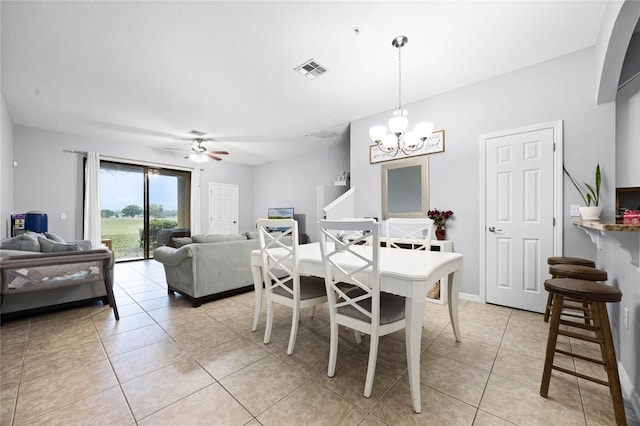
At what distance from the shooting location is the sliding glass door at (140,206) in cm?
578

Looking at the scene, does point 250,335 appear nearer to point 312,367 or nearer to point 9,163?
point 312,367

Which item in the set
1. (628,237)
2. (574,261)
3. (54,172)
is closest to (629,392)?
(628,237)

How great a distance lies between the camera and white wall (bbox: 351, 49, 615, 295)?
8.38 feet

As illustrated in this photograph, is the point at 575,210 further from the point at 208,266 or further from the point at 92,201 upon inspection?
the point at 92,201

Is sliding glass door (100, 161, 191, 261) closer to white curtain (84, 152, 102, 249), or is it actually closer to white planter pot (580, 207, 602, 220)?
white curtain (84, 152, 102, 249)

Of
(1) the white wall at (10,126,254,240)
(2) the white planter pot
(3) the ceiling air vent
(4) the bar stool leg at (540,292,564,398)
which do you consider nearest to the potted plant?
(2) the white planter pot

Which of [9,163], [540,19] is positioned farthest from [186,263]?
[540,19]

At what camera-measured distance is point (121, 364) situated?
1.90m

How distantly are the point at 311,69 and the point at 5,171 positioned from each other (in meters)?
4.76

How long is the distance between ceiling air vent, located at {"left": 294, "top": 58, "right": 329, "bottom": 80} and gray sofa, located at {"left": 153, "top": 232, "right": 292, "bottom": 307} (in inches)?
88.0

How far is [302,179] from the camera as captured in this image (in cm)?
684

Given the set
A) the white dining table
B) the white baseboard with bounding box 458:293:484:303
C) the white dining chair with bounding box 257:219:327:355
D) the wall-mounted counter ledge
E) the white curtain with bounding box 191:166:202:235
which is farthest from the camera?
the white curtain with bounding box 191:166:202:235

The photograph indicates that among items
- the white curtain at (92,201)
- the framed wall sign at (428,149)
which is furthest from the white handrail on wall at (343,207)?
the white curtain at (92,201)

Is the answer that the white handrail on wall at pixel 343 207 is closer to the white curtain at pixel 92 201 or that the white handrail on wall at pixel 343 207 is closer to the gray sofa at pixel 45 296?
the gray sofa at pixel 45 296
